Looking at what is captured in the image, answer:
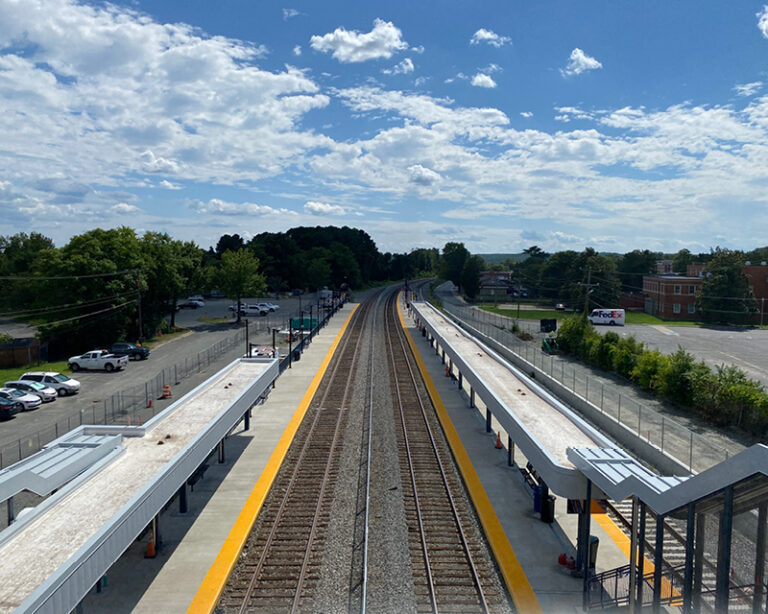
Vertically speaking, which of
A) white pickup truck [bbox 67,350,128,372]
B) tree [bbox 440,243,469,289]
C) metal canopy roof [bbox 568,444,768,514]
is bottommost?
white pickup truck [bbox 67,350,128,372]

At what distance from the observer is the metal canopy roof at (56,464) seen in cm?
1070

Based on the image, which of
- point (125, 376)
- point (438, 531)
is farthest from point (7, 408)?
point (438, 531)

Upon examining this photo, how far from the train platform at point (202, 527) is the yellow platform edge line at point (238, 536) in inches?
1.4

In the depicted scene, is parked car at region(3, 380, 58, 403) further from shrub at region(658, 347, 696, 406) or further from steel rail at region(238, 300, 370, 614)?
shrub at region(658, 347, 696, 406)

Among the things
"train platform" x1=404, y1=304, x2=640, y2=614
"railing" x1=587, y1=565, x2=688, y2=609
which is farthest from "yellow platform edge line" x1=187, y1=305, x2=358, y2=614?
"railing" x1=587, y1=565, x2=688, y2=609

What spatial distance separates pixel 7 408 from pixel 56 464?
56.1 ft

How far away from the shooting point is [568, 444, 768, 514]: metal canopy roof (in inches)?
286

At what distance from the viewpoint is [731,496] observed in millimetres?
7625

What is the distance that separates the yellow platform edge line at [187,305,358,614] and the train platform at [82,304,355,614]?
35 mm

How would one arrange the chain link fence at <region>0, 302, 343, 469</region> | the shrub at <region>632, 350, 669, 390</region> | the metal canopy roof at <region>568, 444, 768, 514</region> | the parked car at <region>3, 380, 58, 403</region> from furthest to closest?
the shrub at <region>632, 350, 669, 390</region>, the parked car at <region>3, 380, 58, 403</region>, the chain link fence at <region>0, 302, 343, 469</region>, the metal canopy roof at <region>568, 444, 768, 514</region>

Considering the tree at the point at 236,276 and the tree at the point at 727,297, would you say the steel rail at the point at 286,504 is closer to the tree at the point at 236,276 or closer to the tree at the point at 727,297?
the tree at the point at 236,276

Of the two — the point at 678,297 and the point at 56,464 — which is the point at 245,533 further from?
the point at 678,297

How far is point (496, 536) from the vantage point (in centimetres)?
1423

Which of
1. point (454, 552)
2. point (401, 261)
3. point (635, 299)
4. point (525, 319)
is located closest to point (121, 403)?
point (454, 552)
